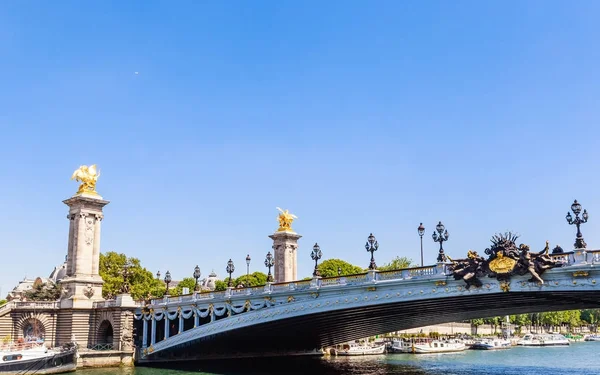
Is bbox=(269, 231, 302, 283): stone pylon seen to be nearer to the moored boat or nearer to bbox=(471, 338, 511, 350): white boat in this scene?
the moored boat

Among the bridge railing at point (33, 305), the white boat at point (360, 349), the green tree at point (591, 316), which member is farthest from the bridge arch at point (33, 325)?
the green tree at point (591, 316)

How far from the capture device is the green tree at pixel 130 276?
8075cm

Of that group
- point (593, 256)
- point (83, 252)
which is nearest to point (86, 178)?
point (83, 252)

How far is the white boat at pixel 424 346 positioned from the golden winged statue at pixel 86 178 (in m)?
41.0

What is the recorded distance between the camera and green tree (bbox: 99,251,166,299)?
8075 cm

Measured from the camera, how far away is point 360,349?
74.8m

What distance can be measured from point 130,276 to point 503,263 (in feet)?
198

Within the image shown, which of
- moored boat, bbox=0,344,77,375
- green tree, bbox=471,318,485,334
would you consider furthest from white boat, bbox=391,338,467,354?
moored boat, bbox=0,344,77,375

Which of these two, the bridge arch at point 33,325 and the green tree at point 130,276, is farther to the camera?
the green tree at point 130,276

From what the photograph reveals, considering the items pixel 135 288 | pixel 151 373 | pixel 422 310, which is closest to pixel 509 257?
pixel 422 310

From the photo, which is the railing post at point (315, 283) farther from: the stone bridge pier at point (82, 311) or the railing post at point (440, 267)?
the stone bridge pier at point (82, 311)

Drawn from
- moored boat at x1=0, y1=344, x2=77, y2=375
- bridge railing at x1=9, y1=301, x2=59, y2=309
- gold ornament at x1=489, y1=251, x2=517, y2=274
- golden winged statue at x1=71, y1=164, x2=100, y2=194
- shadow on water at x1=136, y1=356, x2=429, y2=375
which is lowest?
shadow on water at x1=136, y1=356, x2=429, y2=375

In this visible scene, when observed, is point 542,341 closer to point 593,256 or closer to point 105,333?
point 105,333

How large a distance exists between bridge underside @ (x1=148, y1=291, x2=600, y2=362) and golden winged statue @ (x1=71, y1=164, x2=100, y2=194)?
Answer: 1666 cm
